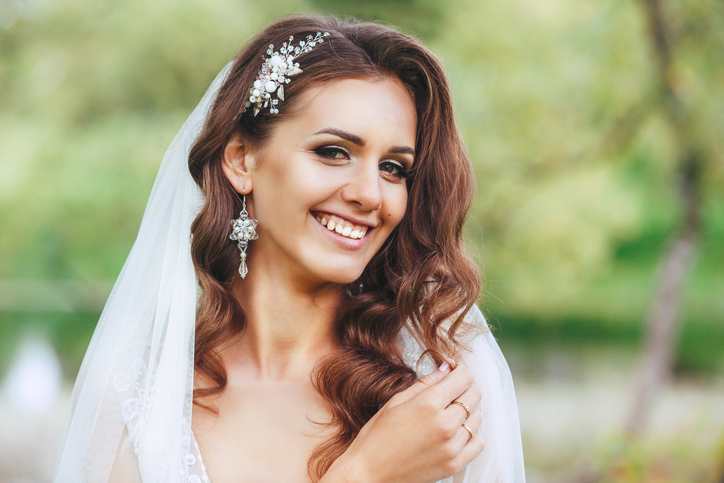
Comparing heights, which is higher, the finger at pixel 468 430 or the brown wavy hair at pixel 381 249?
the brown wavy hair at pixel 381 249

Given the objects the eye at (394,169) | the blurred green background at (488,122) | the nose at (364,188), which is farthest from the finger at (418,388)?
the blurred green background at (488,122)

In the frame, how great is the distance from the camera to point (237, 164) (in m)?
2.25

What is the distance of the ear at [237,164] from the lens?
88.0 inches

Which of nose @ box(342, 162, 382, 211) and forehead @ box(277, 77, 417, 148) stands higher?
forehead @ box(277, 77, 417, 148)

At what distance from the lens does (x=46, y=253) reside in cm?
770

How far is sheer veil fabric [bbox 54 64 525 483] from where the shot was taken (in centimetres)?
195

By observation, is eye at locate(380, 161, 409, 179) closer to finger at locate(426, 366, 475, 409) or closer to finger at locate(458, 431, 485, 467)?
finger at locate(426, 366, 475, 409)

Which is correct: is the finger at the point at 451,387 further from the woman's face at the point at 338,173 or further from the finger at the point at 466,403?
the woman's face at the point at 338,173

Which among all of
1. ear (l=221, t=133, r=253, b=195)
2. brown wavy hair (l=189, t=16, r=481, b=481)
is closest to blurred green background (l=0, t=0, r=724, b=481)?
brown wavy hair (l=189, t=16, r=481, b=481)

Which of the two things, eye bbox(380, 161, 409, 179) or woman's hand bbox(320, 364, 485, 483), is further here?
eye bbox(380, 161, 409, 179)

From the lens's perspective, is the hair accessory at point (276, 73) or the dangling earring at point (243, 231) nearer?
the hair accessory at point (276, 73)

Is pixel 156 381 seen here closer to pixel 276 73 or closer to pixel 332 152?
pixel 332 152

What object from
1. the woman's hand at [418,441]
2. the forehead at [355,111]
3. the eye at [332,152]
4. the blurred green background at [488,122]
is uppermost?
the blurred green background at [488,122]

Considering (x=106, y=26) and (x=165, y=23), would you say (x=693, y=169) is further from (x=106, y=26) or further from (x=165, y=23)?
(x=106, y=26)
